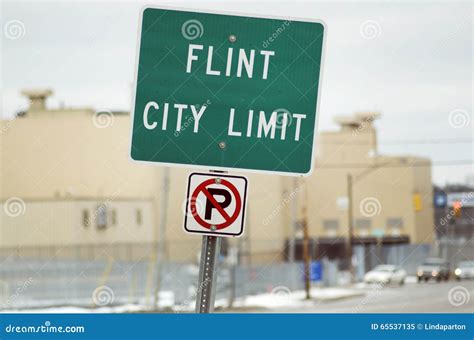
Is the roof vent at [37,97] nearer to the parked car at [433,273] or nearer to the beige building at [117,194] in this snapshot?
→ the beige building at [117,194]

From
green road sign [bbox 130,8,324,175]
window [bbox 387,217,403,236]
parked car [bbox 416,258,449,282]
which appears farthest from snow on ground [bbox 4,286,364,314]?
window [bbox 387,217,403,236]

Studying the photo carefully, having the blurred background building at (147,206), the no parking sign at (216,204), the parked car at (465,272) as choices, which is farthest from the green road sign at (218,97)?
the parked car at (465,272)

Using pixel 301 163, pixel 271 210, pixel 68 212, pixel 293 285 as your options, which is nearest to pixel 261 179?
pixel 271 210

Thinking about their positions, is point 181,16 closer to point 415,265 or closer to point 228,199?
point 228,199

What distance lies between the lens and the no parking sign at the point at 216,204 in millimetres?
6988

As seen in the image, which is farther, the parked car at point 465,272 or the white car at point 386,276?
the parked car at point 465,272

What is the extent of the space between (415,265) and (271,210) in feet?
45.4

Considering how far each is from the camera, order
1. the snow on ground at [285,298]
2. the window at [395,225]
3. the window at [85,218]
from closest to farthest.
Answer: the snow on ground at [285,298] → the window at [85,218] → the window at [395,225]

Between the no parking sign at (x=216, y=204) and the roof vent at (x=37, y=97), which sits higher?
the roof vent at (x=37, y=97)

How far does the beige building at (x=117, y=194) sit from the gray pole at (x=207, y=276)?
4704 centimetres

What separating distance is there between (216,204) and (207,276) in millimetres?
476

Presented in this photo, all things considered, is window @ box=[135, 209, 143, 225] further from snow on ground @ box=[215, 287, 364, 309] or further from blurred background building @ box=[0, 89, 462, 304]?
snow on ground @ box=[215, 287, 364, 309]

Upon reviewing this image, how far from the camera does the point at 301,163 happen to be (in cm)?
713

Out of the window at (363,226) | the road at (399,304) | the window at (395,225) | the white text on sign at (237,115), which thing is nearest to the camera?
the white text on sign at (237,115)
